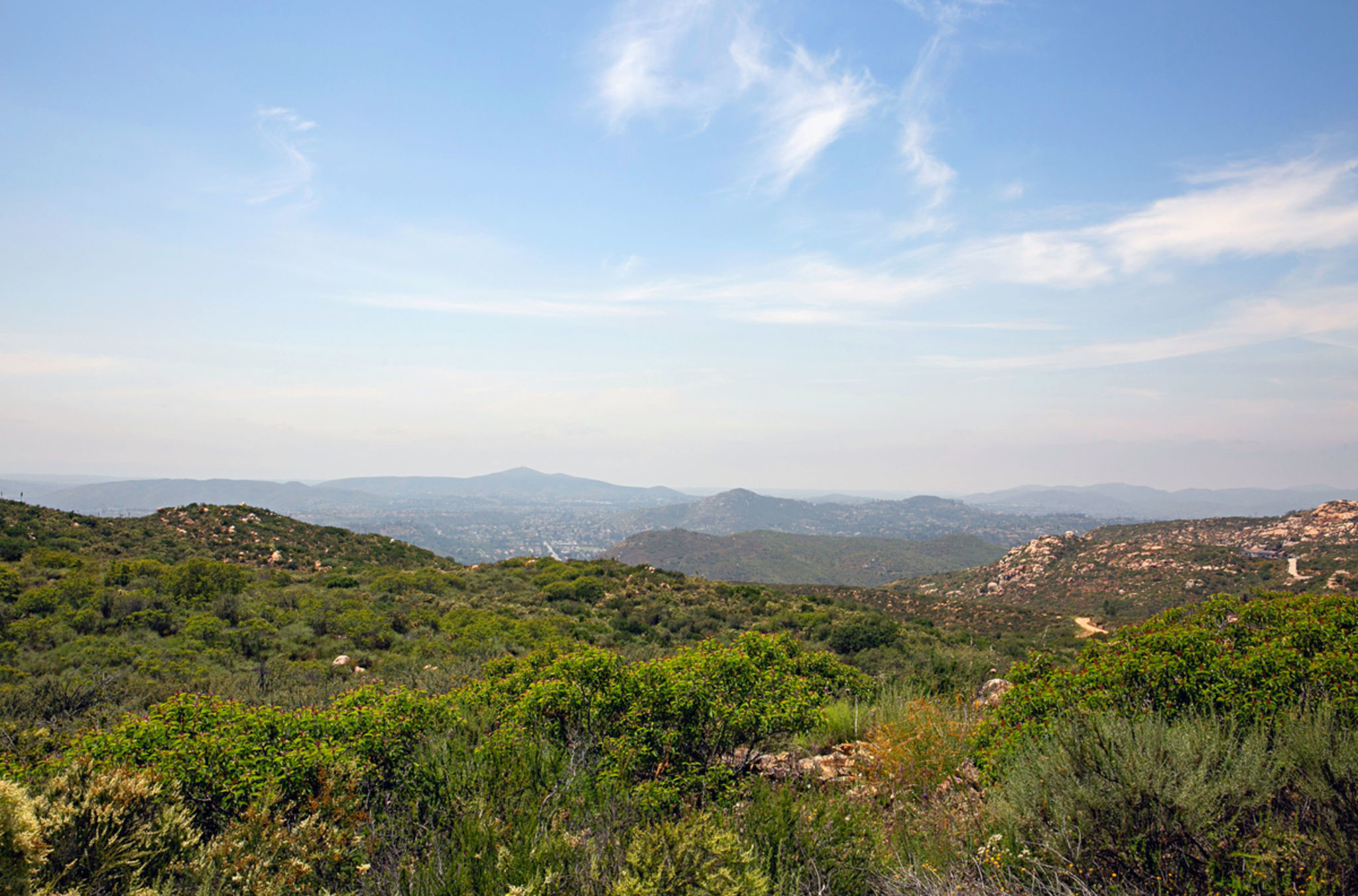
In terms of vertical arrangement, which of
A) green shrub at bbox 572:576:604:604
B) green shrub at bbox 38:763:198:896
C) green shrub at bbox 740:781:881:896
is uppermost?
green shrub at bbox 38:763:198:896

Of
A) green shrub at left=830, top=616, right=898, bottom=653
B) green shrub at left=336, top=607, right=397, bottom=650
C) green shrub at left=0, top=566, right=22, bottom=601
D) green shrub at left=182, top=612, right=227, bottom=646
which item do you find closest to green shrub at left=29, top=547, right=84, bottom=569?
green shrub at left=0, top=566, right=22, bottom=601

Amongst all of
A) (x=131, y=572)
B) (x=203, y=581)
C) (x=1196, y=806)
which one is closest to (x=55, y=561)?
(x=131, y=572)

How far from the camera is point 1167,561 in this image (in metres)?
50.1

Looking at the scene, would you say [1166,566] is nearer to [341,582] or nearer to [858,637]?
[858,637]

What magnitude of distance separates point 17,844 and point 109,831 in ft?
2.65

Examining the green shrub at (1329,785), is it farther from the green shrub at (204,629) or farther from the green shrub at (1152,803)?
the green shrub at (204,629)

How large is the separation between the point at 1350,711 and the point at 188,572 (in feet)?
82.3

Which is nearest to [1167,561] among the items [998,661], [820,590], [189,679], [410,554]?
[820,590]

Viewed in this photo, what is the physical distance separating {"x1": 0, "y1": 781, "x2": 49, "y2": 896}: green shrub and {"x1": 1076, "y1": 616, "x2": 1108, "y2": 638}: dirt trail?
3591 centimetres

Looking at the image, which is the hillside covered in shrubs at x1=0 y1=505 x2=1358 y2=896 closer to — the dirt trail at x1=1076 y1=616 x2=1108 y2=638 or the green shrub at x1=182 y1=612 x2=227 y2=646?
the green shrub at x1=182 y1=612 x2=227 y2=646

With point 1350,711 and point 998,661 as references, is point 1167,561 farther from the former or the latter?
point 1350,711

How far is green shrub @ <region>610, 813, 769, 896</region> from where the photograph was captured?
3.20 m

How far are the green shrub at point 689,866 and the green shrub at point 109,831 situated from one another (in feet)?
9.83

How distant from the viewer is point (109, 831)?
11.7 feet
